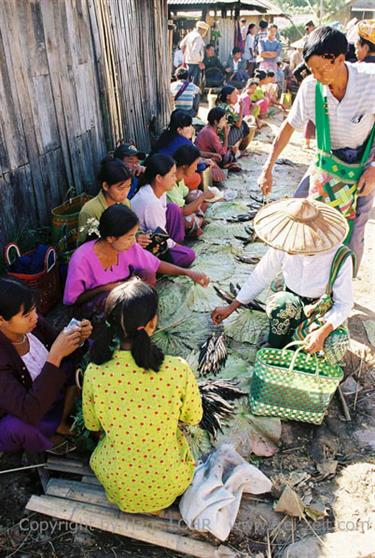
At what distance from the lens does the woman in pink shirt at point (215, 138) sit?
22.1ft

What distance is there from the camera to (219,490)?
2266 millimetres

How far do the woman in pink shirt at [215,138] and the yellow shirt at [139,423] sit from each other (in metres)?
5.41

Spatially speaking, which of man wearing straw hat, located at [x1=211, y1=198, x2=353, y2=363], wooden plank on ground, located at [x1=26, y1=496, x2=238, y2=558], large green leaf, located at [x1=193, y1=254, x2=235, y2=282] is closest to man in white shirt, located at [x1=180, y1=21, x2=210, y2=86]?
large green leaf, located at [x1=193, y1=254, x2=235, y2=282]

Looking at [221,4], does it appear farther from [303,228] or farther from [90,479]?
[90,479]

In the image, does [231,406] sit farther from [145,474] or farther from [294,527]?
[145,474]

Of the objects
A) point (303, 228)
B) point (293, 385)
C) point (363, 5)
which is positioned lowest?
point (293, 385)

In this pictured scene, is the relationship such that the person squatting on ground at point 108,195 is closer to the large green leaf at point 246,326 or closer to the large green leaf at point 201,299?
the large green leaf at point 201,299

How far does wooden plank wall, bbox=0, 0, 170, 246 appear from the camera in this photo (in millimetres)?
3744

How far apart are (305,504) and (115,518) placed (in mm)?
1005

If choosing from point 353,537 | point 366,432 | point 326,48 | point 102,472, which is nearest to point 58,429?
point 102,472

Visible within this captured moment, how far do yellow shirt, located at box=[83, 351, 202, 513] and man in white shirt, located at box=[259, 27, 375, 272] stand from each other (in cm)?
205

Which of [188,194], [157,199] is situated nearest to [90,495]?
[157,199]

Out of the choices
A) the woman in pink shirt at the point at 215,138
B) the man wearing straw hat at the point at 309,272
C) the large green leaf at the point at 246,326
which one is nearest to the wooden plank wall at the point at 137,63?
the woman in pink shirt at the point at 215,138

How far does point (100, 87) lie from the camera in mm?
5332
